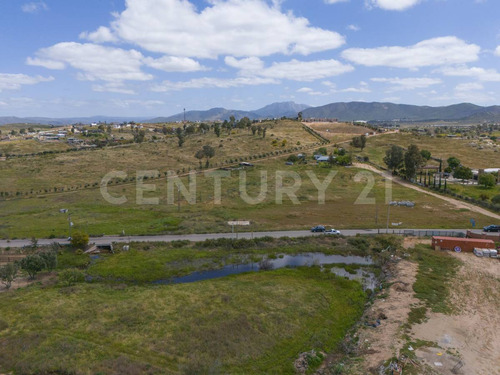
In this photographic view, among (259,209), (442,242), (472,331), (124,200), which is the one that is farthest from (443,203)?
(124,200)

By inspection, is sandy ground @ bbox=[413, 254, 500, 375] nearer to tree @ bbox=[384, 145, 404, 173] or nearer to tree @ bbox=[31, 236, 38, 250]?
tree @ bbox=[31, 236, 38, 250]

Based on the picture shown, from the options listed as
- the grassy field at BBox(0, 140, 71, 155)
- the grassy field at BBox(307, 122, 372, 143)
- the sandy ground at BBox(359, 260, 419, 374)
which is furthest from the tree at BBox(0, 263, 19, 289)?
the grassy field at BBox(307, 122, 372, 143)

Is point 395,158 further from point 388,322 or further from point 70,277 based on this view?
point 70,277

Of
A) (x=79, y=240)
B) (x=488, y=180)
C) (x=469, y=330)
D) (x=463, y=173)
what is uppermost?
(x=463, y=173)

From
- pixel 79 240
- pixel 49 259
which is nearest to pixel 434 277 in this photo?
pixel 49 259

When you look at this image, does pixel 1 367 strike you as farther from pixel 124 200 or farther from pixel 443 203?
pixel 443 203

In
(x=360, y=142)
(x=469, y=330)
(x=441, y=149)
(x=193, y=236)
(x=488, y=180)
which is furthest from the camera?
(x=441, y=149)
